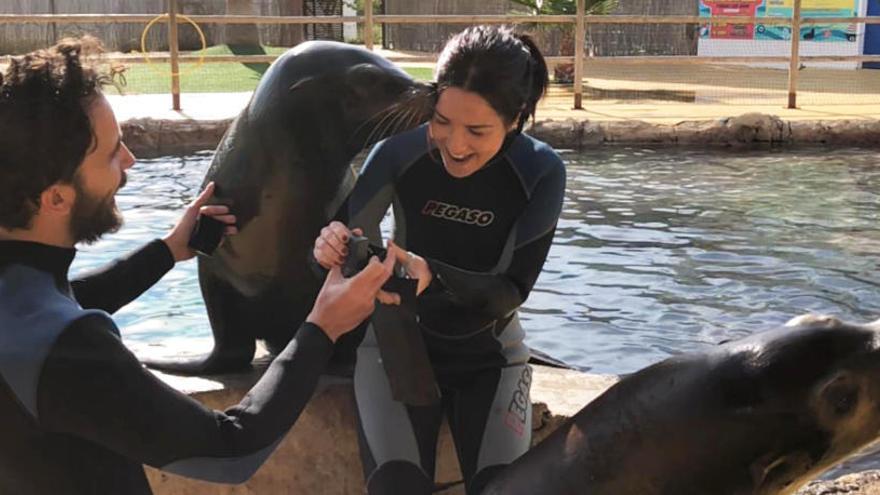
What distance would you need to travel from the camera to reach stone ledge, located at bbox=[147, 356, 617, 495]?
2.58 m

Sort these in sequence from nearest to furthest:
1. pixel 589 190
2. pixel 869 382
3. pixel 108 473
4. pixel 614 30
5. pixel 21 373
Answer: pixel 21 373, pixel 108 473, pixel 869 382, pixel 589 190, pixel 614 30

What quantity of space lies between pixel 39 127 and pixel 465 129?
1001 millimetres

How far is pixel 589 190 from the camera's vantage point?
8.08 metres

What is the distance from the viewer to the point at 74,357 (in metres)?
1.39

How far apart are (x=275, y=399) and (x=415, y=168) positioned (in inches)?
37.4

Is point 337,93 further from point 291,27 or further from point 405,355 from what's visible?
point 291,27

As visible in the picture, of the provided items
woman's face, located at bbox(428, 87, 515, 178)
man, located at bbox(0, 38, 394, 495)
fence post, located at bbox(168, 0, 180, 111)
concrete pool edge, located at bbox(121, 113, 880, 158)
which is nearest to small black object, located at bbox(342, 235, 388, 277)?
man, located at bbox(0, 38, 394, 495)

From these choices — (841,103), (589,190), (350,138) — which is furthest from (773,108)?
(350,138)

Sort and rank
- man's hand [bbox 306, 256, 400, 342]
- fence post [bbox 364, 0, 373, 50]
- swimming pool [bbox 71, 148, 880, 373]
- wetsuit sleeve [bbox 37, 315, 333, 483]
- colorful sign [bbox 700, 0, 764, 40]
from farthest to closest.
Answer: colorful sign [bbox 700, 0, 764, 40] < fence post [bbox 364, 0, 373, 50] < swimming pool [bbox 71, 148, 880, 373] < man's hand [bbox 306, 256, 400, 342] < wetsuit sleeve [bbox 37, 315, 333, 483]

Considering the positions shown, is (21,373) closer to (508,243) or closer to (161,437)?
(161,437)

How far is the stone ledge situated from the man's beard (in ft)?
3.44

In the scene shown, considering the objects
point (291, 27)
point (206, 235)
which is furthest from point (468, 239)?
point (291, 27)

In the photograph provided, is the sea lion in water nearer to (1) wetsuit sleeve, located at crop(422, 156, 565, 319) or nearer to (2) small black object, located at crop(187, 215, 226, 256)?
(2) small black object, located at crop(187, 215, 226, 256)

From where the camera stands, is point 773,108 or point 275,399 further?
point 773,108
